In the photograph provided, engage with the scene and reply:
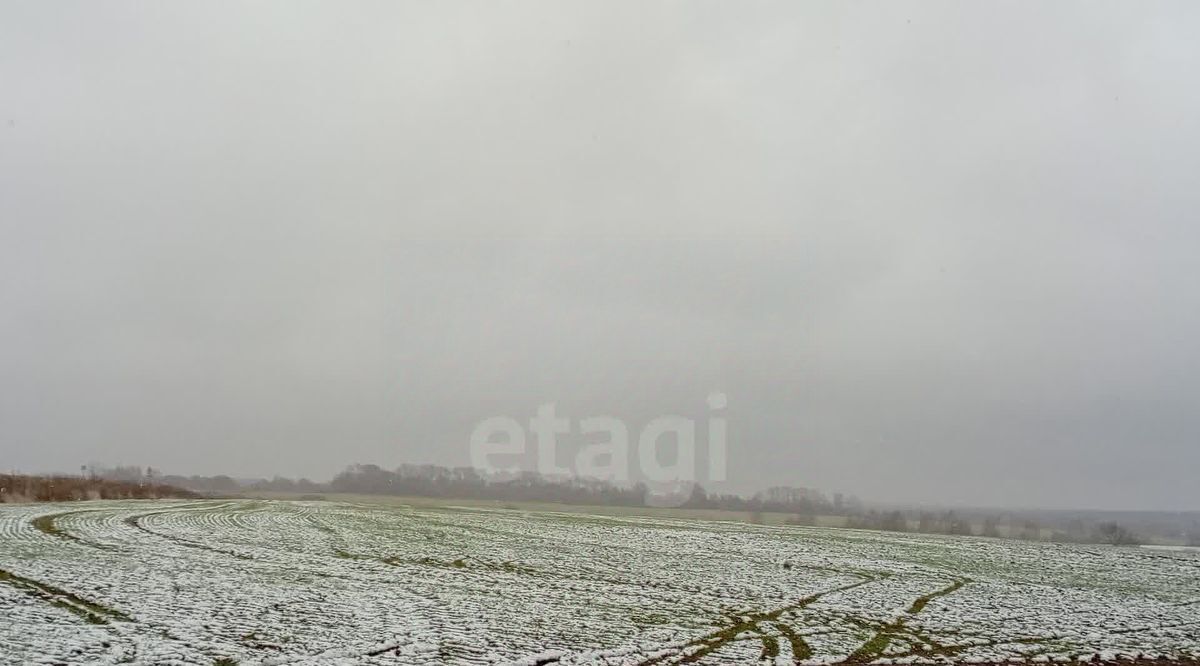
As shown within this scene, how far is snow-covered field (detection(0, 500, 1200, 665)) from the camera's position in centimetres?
1502

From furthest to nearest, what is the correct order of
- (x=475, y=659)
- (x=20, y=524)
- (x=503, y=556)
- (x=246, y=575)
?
1. (x=20, y=524)
2. (x=503, y=556)
3. (x=246, y=575)
4. (x=475, y=659)

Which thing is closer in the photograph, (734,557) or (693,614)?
(693,614)

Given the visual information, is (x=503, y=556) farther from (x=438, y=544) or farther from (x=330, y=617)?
(x=330, y=617)

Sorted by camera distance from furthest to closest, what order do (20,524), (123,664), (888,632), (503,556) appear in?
(20,524) → (503,556) → (888,632) → (123,664)

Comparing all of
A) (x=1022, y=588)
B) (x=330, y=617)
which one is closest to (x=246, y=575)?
(x=330, y=617)

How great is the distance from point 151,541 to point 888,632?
29292mm

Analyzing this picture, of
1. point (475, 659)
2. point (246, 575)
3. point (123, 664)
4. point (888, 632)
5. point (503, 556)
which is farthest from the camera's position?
point (503, 556)

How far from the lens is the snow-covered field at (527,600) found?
→ 49.3 ft

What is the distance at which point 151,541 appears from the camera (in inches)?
1181

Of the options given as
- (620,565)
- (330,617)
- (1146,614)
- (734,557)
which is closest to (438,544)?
(620,565)

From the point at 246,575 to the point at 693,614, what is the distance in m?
14.3

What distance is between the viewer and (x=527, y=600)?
832 inches

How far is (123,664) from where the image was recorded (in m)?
12.4

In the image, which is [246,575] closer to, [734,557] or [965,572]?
[734,557]
